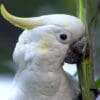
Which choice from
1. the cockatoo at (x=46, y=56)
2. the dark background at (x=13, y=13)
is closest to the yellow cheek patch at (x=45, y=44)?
the cockatoo at (x=46, y=56)

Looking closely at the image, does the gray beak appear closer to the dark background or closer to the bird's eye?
the bird's eye

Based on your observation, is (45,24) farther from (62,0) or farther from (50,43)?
(62,0)

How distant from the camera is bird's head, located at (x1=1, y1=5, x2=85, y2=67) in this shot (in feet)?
6.38

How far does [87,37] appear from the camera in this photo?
191 centimetres

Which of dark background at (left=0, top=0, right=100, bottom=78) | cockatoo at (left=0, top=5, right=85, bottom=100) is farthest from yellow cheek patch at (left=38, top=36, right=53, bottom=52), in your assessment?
dark background at (left=0, top=0, right=100, bottom=78)

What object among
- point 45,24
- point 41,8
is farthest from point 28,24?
point 41,8

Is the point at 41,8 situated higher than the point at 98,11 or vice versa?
the point at 98,11

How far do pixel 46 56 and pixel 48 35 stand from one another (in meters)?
0.09

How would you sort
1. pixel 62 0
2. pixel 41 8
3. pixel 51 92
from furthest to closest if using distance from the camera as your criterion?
pixel 41 8 < pixel 62 0 < pixel 51 92

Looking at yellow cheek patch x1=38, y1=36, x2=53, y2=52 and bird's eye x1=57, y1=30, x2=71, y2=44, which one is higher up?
bird's eye x1=57, y1=30, x2=71, y2=44

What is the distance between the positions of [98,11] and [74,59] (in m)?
0.21

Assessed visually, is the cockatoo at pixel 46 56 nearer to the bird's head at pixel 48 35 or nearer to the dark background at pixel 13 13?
the bird's head at pixel 48 35

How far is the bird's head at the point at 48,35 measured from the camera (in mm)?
1943

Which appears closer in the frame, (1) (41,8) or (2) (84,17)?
(2) (84,17)
